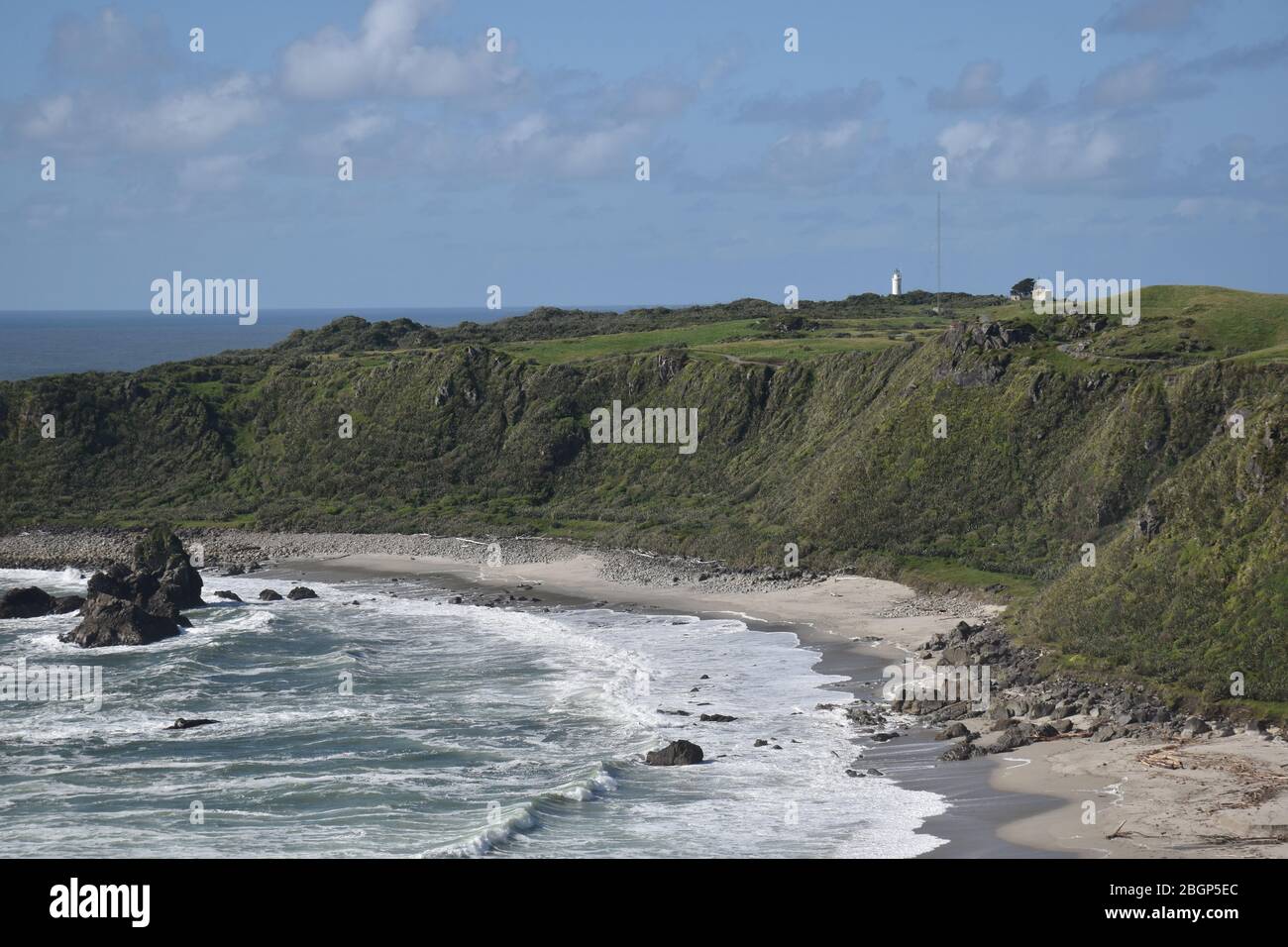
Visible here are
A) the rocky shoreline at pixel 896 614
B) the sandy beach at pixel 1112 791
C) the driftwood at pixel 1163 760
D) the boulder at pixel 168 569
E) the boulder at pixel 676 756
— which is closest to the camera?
the sandy beach at pixel 1112 791

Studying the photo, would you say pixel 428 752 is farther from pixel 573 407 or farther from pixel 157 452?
pixel 157 452

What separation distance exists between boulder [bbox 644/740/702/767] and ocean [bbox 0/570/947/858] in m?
0.53

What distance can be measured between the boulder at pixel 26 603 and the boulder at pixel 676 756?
39.3m

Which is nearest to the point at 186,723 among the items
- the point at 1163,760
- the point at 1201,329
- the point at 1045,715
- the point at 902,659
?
the point at 902,659

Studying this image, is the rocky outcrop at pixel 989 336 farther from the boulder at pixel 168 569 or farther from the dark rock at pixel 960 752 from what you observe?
the dark rock at pixel 960 752

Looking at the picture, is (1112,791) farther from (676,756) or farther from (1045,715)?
(676,756)

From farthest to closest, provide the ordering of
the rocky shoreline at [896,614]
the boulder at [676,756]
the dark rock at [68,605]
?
the dark rock at [68,605]
the rocky shoreline at [896,614]
the boulder at [676,756]

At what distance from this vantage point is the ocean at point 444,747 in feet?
113

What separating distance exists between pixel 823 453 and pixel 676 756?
4706 cm

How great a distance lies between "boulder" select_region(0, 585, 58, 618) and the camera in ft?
220

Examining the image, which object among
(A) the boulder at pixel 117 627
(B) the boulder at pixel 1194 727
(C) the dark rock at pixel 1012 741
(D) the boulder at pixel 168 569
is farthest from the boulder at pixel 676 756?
(D) the boulder at pixel 168 569

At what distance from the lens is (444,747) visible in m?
43.2

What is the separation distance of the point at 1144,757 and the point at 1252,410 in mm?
19525
